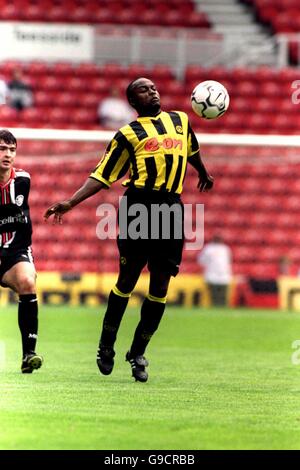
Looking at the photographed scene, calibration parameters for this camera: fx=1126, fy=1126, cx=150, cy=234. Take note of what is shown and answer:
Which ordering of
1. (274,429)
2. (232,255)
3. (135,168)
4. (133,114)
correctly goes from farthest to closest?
(133,114)
(232,255)
(135,168)
(274,429)

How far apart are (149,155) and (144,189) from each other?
233mm

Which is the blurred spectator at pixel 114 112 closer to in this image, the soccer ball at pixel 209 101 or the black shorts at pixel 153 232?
the soccer ball at pixel 209 101

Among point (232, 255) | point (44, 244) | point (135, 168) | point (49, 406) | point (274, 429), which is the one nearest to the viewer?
point (274, 429)

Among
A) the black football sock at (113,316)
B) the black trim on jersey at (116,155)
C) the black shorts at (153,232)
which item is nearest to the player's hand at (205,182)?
the black shorts at (153,232)

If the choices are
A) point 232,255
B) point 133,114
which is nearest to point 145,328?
point 232,255

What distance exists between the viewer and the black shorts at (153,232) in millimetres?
7668

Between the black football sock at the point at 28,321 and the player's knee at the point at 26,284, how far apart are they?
0.11 feet

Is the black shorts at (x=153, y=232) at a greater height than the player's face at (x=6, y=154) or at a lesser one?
lesser

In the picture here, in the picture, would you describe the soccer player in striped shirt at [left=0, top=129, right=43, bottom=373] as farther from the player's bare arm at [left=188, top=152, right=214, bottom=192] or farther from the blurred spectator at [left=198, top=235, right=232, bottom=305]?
the blurred spectator at [left=198, top=235, right=232, bottom=305]

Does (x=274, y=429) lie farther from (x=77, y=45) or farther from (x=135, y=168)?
(x=77, y=45)

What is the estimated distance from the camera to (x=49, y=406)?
6477 millimetres

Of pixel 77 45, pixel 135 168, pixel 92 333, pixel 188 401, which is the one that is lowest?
pixel 92 333

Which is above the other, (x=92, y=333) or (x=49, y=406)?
(x=49, y=406)
